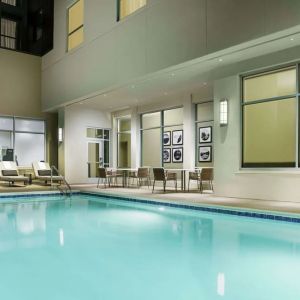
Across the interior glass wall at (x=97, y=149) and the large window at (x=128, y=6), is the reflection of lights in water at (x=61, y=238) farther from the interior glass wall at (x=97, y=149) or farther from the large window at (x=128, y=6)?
the interior glass wall at (x=97, y=149)

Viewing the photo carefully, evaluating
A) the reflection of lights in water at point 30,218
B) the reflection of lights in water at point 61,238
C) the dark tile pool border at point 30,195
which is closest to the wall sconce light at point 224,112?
the reflection of lights in water at point 30,218

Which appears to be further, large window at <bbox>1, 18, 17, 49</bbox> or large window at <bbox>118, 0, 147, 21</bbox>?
large window at <bbox>1, 18, 17, 49</bbox>

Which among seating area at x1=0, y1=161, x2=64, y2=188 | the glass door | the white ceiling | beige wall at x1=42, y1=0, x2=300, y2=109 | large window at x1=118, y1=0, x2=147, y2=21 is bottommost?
seating area at x1=0, y1=161, x2=64, y2=188

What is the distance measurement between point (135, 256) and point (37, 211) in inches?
176

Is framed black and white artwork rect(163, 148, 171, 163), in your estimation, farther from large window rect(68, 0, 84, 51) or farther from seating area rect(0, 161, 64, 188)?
large window rect(68, 0, 84, 51)

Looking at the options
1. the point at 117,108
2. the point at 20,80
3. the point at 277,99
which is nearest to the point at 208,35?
the point at 277,99

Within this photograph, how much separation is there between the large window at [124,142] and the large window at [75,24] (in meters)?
3.67

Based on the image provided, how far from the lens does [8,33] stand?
16.0 m

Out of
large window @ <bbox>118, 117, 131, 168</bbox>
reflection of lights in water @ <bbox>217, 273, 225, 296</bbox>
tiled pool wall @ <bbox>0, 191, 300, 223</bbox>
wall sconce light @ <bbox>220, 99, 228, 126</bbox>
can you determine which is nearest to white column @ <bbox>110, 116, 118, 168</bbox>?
large window @ <bbox>118, 117, 131, 168</bbox>

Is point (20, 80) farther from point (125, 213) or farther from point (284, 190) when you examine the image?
point (284, 190)

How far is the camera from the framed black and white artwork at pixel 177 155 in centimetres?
1187

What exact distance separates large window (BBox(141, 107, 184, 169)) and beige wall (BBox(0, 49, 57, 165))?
14.2 ft

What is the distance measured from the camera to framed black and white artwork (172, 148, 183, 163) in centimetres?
1187

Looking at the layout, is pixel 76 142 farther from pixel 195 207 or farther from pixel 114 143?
pixel 195 207
